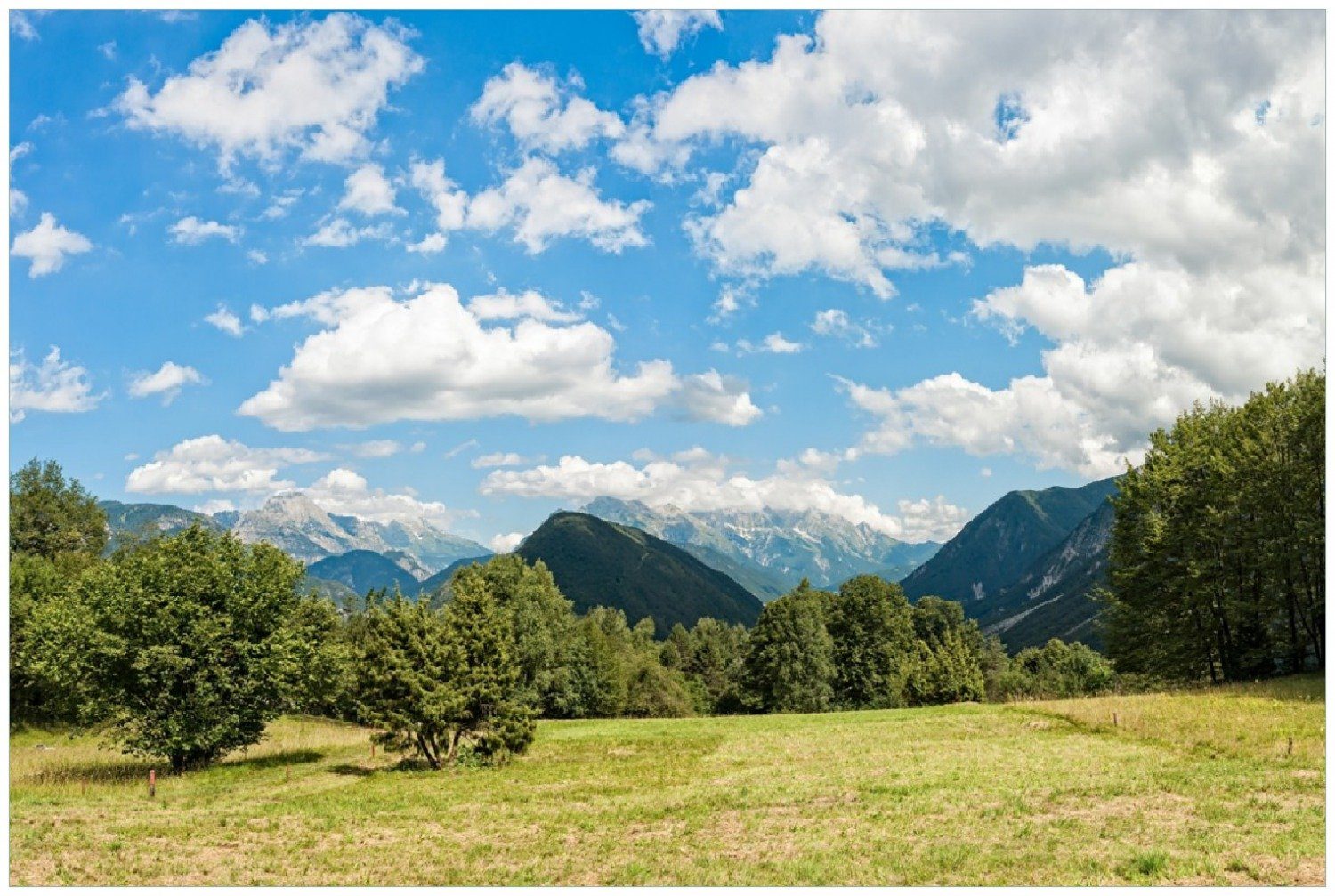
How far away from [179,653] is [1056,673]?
153747 millimetres

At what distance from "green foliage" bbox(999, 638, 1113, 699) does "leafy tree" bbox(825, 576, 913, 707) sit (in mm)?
44274

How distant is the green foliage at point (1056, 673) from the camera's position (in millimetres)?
137750

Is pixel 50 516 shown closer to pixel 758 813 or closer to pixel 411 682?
pixel 411 682

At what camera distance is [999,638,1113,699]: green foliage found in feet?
452

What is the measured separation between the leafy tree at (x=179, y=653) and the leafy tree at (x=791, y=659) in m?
55.1

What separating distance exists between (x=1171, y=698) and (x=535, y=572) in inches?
2272

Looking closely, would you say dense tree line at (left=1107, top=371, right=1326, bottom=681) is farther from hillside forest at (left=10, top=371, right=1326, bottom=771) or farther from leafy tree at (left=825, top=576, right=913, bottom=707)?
leafy tree at (left=825, top=576, right=913, bottom=707)

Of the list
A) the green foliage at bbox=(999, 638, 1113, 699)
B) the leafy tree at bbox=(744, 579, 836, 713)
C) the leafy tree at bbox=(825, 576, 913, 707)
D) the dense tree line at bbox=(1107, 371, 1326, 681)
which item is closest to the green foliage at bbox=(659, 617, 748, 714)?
the leafy tree at bbox=(825, 576, 913, 707)

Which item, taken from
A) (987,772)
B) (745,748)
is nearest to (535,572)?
(745,748)

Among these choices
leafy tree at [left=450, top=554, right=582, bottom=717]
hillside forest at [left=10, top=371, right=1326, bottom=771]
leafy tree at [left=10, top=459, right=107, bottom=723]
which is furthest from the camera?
leafy tree at [left=450, top=554, right=582, bottom=717]

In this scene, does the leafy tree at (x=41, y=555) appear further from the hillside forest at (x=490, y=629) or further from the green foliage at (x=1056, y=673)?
the green foliage at (x=1056, y=673)

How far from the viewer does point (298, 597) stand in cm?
4744

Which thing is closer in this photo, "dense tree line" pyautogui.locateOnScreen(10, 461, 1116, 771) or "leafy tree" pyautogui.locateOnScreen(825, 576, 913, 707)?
"dense tree line" pyautogui.locateOnScreen(10, 461, 1116, 771)

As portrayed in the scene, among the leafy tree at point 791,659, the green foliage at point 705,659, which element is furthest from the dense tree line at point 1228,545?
the green foliage at point 705,659
